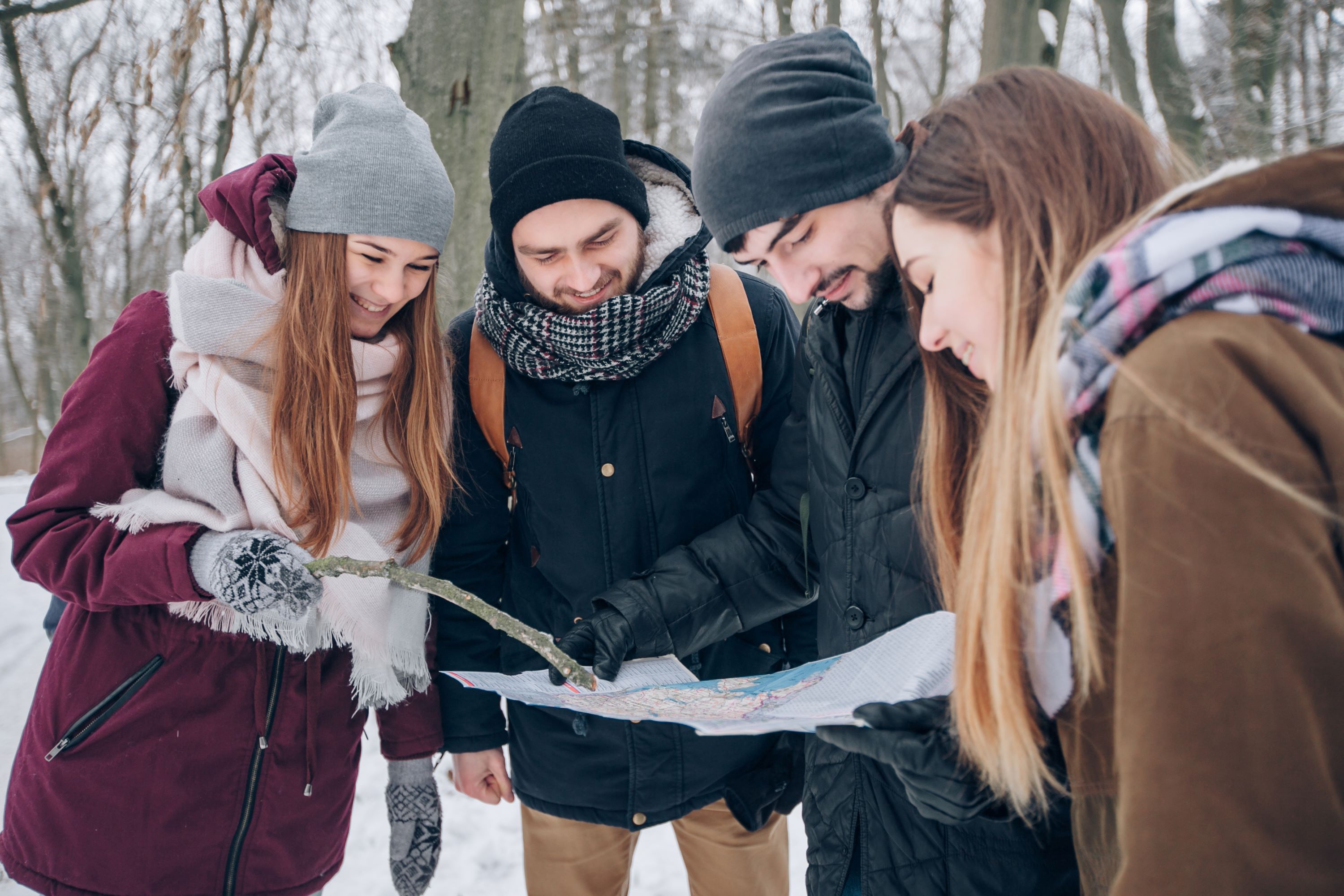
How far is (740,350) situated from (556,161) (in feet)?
1.96

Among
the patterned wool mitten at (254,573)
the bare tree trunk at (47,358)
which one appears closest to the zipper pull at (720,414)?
the patterned wool mitten at (254,573)

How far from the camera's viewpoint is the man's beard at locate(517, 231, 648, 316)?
1.83 metres

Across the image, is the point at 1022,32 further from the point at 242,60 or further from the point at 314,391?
the point at 314,391

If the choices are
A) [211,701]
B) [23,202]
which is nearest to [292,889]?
[211,701]

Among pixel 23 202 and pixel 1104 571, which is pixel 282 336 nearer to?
pixel 1104 571

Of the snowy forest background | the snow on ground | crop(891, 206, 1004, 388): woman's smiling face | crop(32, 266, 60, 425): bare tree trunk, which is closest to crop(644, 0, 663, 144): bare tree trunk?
the snowy forest background

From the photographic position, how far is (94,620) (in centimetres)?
160

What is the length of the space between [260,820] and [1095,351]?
1.76m

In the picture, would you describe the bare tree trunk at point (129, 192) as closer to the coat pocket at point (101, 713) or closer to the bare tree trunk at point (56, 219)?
the bare tree trunk at point (56, 219)

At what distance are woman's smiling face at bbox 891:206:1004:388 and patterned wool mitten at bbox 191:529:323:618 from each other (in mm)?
1208

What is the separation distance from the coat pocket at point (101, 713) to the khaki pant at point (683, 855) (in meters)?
0.97

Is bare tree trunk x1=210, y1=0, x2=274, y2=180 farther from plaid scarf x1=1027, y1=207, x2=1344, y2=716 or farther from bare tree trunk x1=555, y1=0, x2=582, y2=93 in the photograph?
plaid scarf x1=1027, y1=207, x2=1344, y2=716

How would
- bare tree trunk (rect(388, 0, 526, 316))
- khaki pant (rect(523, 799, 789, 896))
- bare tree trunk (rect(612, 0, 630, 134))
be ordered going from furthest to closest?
bare tree trunk (rect(612, 0, 630, 134)) → bare tree trunk (rect(388, 0, 526, 316)) → khaki pant (rect(523, 799, 789, 896))

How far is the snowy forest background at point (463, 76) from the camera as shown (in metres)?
3.26
